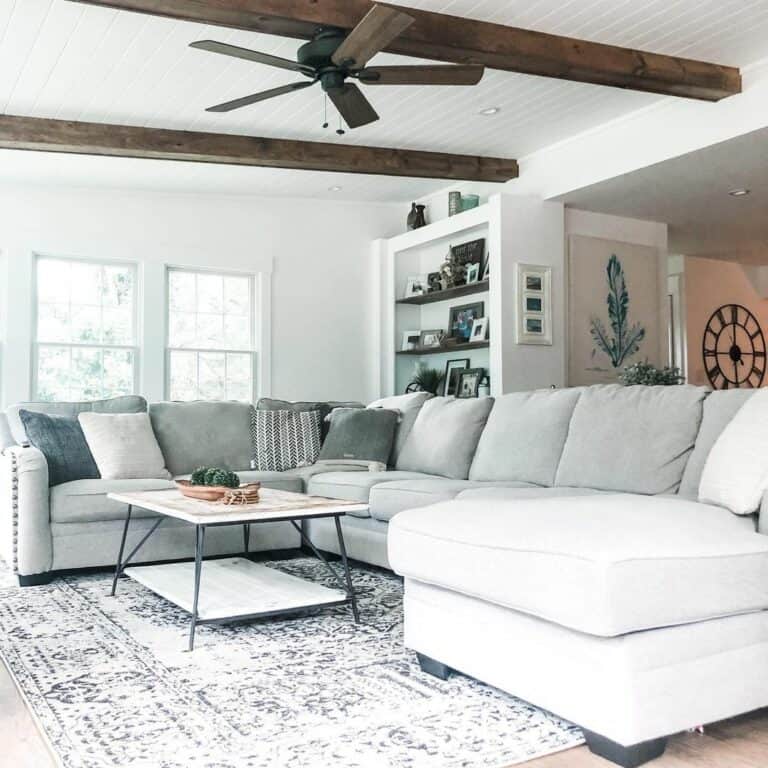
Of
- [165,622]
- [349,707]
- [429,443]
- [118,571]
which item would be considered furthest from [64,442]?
[349,707]

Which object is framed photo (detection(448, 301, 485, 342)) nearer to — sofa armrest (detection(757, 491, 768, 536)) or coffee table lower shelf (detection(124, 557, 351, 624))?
coffee table lower shelf (detection(124, 557, 351, 624))

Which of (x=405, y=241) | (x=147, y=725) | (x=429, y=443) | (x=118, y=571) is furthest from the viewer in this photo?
(x=405, y=241)

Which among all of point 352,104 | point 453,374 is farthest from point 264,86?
point 453,374

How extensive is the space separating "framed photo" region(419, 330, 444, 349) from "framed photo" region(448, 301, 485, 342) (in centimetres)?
10

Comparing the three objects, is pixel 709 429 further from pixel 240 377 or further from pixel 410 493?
→ pixel 240 377

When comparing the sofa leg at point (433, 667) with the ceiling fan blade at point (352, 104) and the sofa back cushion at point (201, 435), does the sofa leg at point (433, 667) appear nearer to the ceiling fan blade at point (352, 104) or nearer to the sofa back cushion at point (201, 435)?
the ceiling fan blade at point (352, 104)

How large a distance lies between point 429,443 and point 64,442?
1.98m

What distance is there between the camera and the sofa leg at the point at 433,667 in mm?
2510

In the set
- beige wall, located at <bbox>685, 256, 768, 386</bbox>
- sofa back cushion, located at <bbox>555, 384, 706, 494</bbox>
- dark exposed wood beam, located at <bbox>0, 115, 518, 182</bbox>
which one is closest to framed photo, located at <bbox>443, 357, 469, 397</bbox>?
dark exposed wood beam, located at <bbox>0, 115, 518, 182</bbox>

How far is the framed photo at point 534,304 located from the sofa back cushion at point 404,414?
1.41 m

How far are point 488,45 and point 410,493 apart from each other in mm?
2218

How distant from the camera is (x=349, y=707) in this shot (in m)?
2.31

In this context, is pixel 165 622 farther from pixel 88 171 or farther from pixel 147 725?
pixel 88 171

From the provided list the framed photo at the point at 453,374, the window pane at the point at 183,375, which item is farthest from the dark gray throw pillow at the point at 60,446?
the framed photo at the point at 453,374
